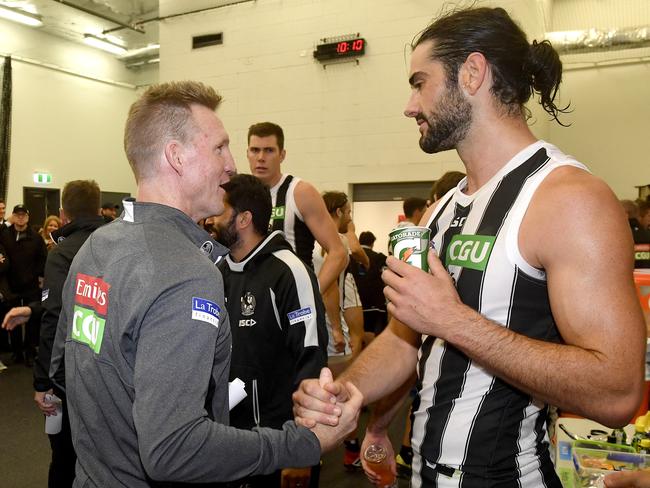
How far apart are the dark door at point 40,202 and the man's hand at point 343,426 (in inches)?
434

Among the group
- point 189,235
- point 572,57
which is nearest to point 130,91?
point 572,57

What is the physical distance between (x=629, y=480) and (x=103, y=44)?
13.1 m

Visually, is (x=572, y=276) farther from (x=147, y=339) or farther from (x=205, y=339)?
(x=147, y=339)

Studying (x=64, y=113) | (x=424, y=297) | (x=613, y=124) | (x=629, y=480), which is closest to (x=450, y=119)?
(x=424, y=297)

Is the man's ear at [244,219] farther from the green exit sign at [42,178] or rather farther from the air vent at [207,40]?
the green exit sign at [42,178]

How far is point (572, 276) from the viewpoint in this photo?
1.10 meters

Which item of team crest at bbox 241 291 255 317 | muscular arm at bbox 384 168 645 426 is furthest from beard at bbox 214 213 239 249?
muscular arm at bbox 384 168 645 426

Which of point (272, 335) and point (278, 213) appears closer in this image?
point (272, 335)

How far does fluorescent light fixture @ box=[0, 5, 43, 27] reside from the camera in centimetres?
1013

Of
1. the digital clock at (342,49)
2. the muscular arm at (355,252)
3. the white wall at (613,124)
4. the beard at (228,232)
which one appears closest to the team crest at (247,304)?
the beard at (228,232)

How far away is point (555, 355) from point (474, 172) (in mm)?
593

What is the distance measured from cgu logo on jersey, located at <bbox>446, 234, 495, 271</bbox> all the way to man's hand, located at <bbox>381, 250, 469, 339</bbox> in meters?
0.13

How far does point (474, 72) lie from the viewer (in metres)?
1.45

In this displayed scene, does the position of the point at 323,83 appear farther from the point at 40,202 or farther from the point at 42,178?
the point at 40,202
